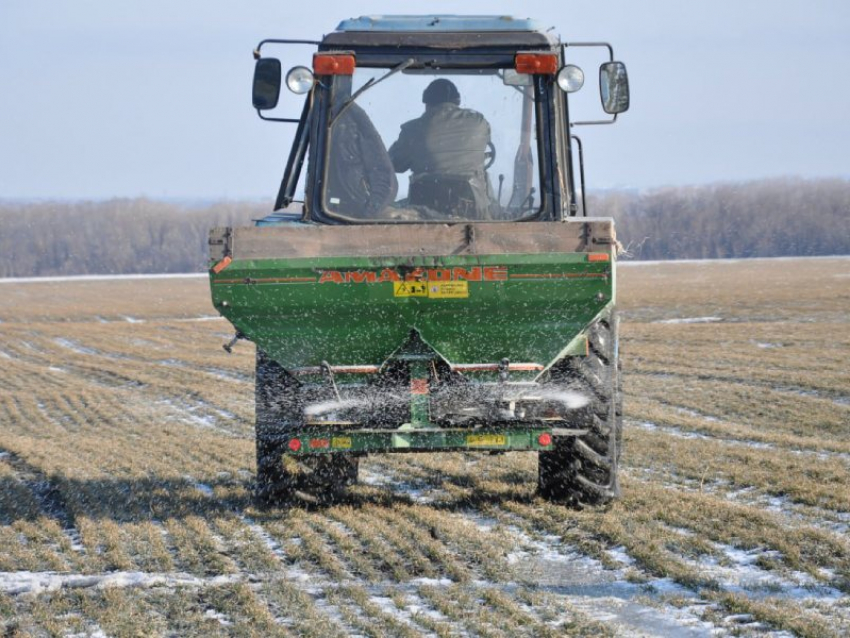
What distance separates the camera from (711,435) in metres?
11.6

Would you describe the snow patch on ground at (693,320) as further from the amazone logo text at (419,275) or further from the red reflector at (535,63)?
the amazone logo text at (419,275)

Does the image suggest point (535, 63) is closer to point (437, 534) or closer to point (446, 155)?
point (446, 155)

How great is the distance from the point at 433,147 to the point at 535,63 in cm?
84

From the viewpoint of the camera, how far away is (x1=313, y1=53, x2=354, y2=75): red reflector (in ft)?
24.8

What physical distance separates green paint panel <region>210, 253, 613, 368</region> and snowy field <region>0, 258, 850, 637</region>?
1.11m

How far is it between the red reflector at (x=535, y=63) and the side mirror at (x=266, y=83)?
5.06ft

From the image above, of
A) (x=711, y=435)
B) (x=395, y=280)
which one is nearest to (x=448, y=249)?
(x=395, y=280)

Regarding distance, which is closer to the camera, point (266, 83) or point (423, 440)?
point (423, 440)

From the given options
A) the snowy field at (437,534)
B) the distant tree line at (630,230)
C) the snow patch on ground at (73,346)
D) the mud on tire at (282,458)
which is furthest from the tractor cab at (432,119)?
the distant tree line at (630,230)

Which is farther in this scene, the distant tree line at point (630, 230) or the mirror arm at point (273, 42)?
the distant tree line at point (630, 230)

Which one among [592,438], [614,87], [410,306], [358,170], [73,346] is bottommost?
[73,346]

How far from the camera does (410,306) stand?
6922 millimetres

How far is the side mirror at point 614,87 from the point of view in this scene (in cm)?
749

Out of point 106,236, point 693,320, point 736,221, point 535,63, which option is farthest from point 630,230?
point 535,63
